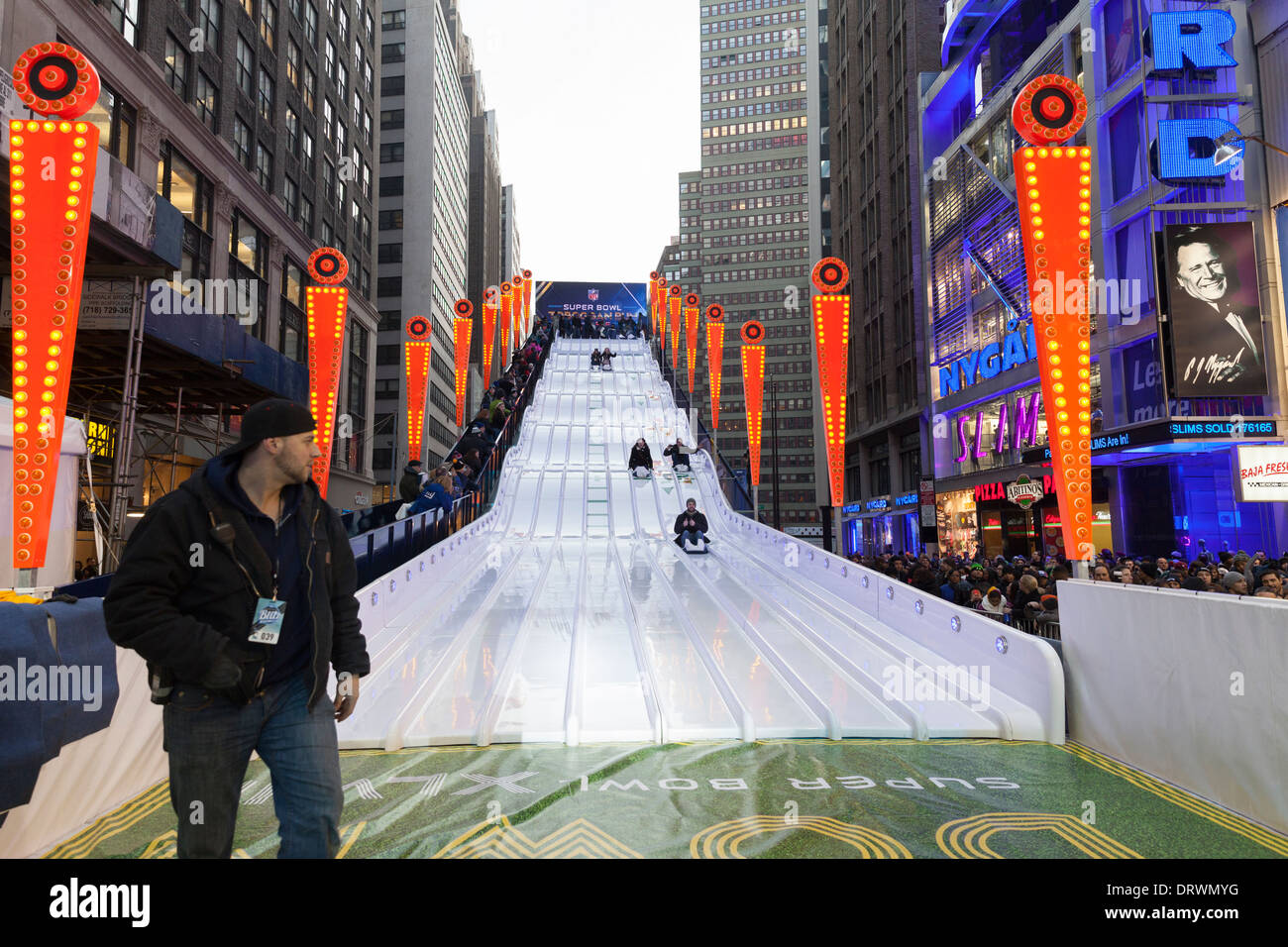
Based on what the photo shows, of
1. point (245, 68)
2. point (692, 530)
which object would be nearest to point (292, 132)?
point (245, 68)

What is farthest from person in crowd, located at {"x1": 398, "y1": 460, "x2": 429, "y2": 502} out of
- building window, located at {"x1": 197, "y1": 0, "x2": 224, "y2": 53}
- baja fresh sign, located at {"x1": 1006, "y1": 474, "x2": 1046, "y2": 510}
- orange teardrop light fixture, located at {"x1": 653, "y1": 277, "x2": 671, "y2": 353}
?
orange teardrop light fixture, located at {"x1": 653, "y1": 277, "x2": 671, "y2": 353}

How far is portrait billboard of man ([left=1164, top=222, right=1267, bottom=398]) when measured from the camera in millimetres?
16656

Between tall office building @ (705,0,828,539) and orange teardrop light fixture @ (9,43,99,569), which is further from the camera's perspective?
tall office building @ (705,0,828,539)

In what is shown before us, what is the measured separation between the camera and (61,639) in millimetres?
3600

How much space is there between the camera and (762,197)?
120438mm

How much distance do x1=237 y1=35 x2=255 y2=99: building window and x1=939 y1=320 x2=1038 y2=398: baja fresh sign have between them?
86.4ft

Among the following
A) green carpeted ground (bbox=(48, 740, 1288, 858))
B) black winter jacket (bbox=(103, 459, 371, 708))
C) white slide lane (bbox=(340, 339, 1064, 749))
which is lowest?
green carpeted ground (bbox=(48, 740, 1288, 858))

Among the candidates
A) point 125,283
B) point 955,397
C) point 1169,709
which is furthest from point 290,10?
point 1169,709

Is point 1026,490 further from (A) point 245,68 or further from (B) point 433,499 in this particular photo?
(A) point 245,68

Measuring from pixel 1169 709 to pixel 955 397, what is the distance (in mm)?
25999

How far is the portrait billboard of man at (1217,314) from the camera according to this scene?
54.6ft

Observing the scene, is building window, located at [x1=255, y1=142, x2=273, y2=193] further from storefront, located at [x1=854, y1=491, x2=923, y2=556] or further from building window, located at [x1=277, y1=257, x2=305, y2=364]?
storefront, located at [x1=854, y1=491, x2=923, y2=556]

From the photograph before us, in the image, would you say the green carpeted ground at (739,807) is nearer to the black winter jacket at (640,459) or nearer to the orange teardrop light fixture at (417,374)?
the orange teardrop light fixture at (417,374)
